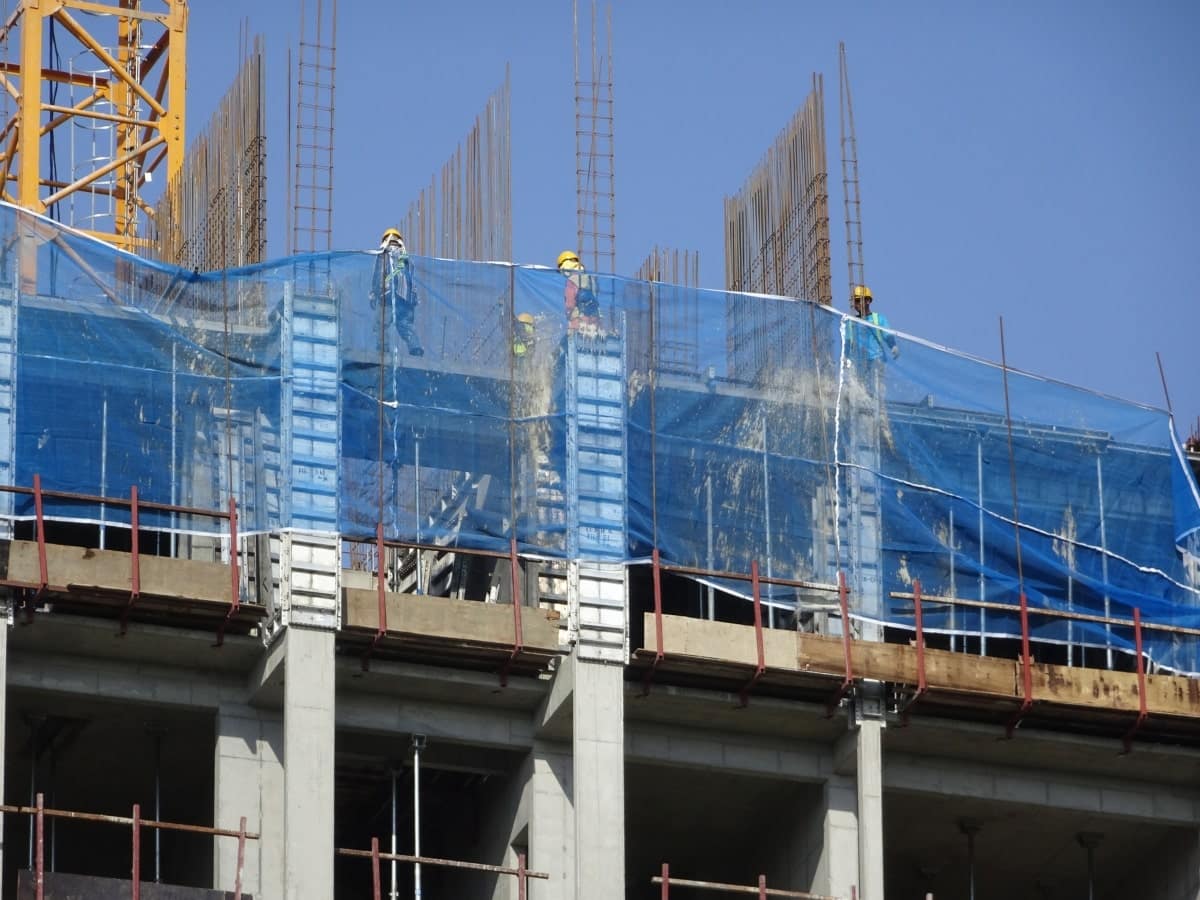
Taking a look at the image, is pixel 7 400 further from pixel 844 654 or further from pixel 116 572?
pixel 844 654

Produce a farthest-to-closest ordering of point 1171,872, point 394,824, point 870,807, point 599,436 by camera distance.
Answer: point 1171,872, point 599,436, point 870,807, point 394,824

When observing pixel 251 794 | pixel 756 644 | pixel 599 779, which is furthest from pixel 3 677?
pixel 756 644

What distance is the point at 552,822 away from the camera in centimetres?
4166

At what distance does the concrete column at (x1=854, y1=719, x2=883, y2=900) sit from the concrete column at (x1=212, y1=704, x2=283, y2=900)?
293 inches

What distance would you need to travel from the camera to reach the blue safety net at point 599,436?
41125 millimetres

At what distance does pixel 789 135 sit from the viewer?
153 ft

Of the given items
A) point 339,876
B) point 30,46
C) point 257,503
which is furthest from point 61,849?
point 30,46

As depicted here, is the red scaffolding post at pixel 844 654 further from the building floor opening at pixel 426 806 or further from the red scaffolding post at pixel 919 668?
the building floor opening at pixel 426 806

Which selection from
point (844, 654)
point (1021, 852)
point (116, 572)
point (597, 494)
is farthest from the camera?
point (1021, 852)

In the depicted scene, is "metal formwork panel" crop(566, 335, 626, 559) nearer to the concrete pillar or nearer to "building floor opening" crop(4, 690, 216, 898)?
"building floor opening" crop(4, 690, 216, 898)

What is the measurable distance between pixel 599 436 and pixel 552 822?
505 cm

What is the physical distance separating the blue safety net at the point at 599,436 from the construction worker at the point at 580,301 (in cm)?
7

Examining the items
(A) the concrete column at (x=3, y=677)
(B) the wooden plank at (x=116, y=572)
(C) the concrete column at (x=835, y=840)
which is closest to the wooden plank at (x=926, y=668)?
(C) the concrete column at (x=835, y=840)

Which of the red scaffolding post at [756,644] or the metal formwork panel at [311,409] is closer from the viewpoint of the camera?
the metal formwork panel at [311,409]
